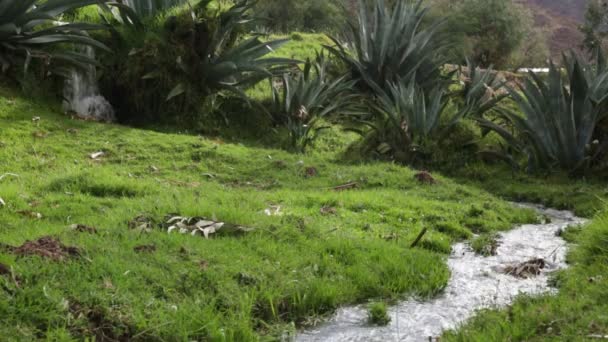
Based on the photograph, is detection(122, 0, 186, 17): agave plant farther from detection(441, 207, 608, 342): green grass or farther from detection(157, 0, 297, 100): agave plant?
detection(441, 207, 608, 342): green grass

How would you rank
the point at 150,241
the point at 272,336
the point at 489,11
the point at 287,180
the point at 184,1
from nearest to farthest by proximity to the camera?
the point at 272,336 < the point at 150,241 < the point at 287,180 < the point at 184,1 < the point at 489,11

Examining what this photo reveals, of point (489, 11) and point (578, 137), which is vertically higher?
point (489, 11)

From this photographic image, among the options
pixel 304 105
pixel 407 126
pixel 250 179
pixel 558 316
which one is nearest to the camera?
pixel 558 316

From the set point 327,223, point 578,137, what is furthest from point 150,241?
point 578,137

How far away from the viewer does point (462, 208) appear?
301 inches

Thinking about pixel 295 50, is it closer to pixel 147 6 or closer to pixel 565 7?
pixel 147 6

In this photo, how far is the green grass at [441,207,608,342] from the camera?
3.65 metres

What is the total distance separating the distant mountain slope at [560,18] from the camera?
187ft

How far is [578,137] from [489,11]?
68.6 ft

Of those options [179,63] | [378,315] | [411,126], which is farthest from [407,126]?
[378,315]

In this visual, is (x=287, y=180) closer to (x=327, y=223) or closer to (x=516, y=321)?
(x=327, y=223)

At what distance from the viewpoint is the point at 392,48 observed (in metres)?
13.5

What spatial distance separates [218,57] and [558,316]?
27.8 feet

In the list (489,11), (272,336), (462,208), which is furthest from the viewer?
(489,11)
